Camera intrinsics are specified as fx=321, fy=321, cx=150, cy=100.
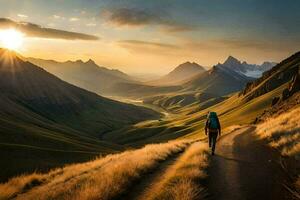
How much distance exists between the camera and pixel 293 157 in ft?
58.7

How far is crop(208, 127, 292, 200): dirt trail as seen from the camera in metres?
12.0

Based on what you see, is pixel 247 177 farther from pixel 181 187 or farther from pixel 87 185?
pixel 87 185

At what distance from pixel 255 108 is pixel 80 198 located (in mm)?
110657

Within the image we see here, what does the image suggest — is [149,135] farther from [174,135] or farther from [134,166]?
[134,166]

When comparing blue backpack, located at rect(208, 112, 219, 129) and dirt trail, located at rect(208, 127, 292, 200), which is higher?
blue backpack, located at rect(208, 112, 219, 129)

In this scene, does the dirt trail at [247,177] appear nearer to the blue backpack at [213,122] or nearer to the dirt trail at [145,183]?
→ the dirt trail at [145,183]

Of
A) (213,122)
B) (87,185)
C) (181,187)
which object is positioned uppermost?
(213,122)

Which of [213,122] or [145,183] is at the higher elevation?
[213,122]

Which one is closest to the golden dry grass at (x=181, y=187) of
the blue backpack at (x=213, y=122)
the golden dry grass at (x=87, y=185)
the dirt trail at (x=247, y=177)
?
the dirt trail at (x=247, y=177)

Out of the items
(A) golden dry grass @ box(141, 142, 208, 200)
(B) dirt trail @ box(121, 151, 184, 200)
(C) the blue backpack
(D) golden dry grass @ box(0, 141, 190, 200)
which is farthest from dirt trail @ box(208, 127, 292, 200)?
(D) golden dry grass @ box(0, 141, 190, 200)

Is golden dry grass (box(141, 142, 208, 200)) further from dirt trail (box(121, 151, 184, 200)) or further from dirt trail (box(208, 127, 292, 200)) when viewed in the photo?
dirt trail (box(208, 127, 292, 200))

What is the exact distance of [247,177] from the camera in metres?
14.8

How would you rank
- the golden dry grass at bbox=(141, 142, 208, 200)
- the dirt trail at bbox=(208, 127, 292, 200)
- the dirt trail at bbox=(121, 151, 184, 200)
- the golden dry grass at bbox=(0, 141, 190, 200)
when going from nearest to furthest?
1. the golden dry grass at bbox=(141, 142, 208, 200)
2. the dirt trail at bbox=(208, 127, 292, 200)
3. the golden dry grass at bbox=(0, 141, 190, 200)
4. the dirt trail at bbox=(121, 151, 184, 200)

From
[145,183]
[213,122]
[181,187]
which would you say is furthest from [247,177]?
[213,122]
